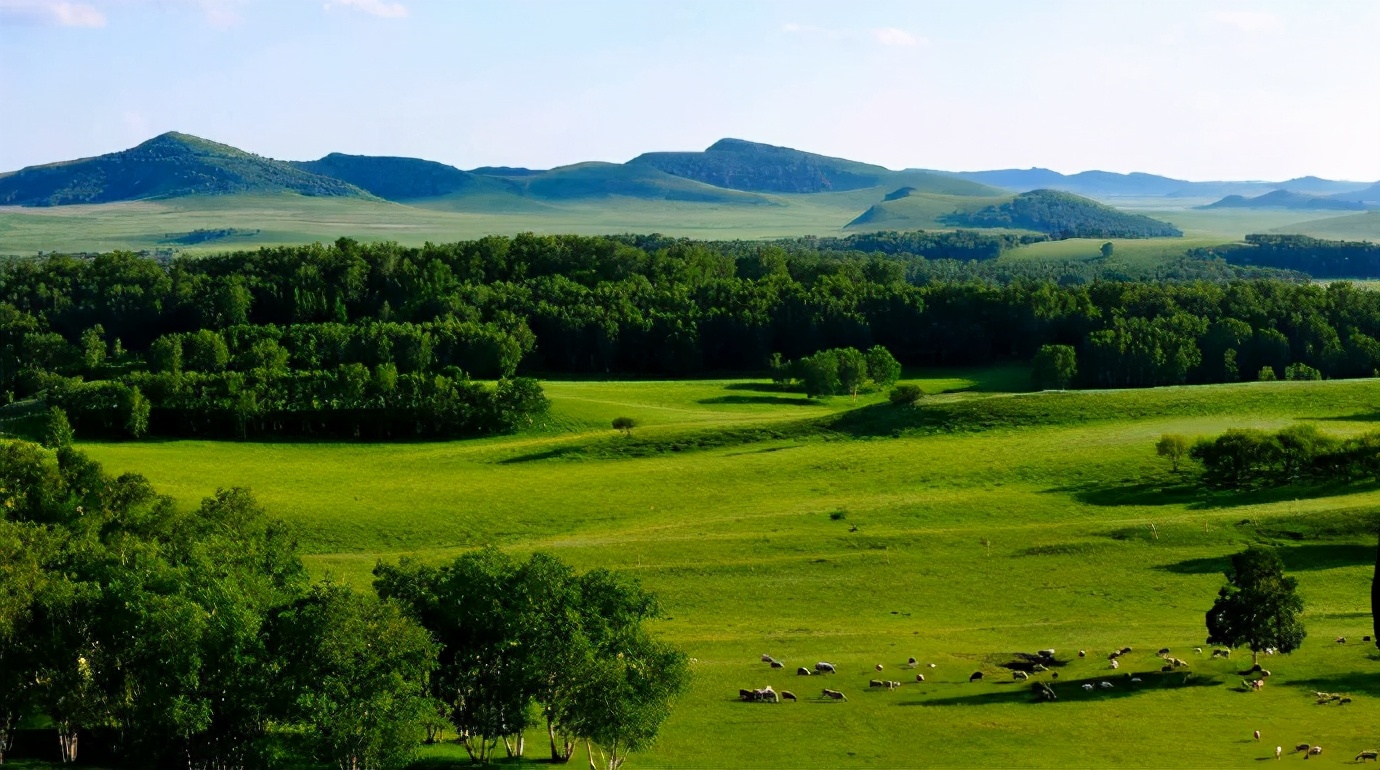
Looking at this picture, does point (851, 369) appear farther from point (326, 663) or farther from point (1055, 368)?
point (326, 663)

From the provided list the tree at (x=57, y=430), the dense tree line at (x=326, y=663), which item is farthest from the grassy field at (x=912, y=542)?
the tree at (x=57, y=430)

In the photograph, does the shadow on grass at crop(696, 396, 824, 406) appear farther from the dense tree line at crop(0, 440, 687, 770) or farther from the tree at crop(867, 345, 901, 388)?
the dense tree line at crop(0, 440, 687, 770)

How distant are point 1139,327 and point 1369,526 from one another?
73543mm

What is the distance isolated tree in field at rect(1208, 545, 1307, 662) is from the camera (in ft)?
154

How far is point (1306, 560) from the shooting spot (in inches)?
2493

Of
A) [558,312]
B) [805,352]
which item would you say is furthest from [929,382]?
[558,312]

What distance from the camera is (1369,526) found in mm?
66562

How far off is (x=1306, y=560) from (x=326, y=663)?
4596cm

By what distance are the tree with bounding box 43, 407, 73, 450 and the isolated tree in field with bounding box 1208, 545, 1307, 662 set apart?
Result: 264 feet

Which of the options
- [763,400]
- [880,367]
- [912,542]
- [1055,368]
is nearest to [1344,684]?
[912,542]

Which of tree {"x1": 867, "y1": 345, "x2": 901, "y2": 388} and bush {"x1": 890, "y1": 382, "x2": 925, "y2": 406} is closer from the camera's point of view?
bush {"x1": 890, "y1": 382, "x2": 925, "y2": 406}

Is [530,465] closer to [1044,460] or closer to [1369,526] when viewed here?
[1044,460]

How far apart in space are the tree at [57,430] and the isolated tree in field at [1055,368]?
8437 cm

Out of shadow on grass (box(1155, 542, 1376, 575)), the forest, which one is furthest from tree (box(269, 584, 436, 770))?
the forest
